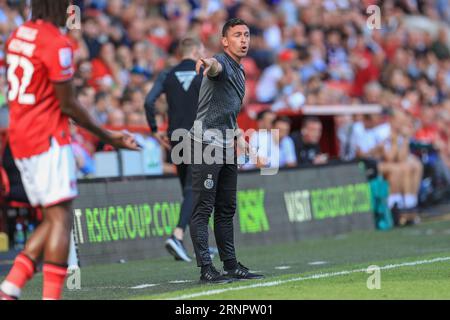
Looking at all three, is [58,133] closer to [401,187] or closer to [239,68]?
[239,68]

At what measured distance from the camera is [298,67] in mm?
22016

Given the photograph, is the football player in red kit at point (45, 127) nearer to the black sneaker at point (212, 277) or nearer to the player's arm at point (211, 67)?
the player's arm at point (211, 67)

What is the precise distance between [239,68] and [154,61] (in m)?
10.8

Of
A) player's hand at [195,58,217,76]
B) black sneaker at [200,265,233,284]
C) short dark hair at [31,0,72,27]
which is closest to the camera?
short dark hair at [31,0,72,27]

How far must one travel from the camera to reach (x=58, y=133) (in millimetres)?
7094

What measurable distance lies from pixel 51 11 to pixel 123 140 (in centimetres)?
98

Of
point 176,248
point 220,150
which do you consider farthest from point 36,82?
point 176,248

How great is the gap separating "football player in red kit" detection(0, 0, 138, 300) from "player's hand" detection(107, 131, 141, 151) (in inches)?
1.2

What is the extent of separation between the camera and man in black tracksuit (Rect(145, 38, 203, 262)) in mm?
12117

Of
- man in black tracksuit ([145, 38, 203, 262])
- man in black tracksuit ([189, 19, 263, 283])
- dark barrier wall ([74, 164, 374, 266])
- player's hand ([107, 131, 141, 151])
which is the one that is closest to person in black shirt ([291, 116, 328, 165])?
dark barrier wall ([74, 164, 374, 266])

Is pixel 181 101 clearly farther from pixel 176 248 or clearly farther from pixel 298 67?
pixel 298 67

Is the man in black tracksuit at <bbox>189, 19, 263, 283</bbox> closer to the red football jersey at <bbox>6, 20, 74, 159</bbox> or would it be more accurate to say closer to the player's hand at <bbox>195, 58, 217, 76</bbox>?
the player's hand at <bbox>195, 58, 217, 76</bbox>
